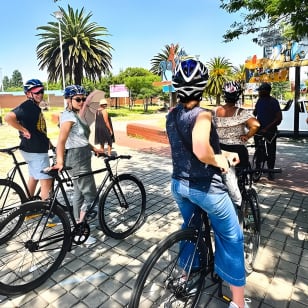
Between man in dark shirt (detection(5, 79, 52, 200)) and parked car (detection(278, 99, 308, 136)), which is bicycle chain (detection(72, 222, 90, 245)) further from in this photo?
parked car (detection(278, 99, 308, 136))

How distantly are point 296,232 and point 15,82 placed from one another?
6297 inches

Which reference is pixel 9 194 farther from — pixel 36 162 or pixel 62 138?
pixel 62 138

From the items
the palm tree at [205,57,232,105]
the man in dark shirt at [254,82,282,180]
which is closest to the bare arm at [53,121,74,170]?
the man in dark shirt at [254,82,282,180]

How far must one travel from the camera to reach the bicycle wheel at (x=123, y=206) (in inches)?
136

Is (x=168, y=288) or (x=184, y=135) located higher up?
(x=184, y=135)

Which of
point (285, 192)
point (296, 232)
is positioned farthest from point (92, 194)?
point (285, 192)

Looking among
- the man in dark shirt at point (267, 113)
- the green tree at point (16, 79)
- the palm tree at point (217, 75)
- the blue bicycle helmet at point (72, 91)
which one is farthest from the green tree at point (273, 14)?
the green tree at point (16, 79)

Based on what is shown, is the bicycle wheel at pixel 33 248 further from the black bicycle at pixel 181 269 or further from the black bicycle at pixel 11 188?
the black bicycle at pixel 181 269

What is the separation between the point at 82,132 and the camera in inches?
127

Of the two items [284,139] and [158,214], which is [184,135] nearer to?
[158,214]

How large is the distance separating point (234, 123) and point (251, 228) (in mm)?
1206

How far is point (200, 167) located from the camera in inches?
73.3

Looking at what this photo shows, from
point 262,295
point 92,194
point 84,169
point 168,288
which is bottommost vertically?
point 262,295

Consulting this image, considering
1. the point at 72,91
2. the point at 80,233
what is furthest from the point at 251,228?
the point at 72,91
